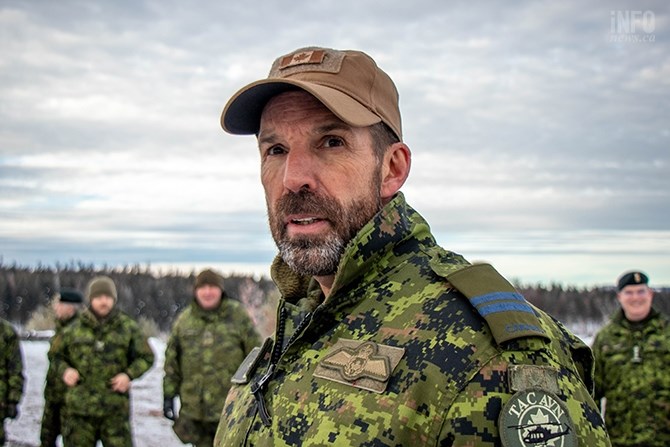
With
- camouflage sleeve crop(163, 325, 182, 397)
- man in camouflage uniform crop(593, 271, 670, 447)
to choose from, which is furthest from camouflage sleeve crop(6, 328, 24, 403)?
man in camouflage uniform crop(593, 271, 670, 447)

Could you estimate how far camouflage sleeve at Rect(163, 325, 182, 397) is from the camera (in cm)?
782

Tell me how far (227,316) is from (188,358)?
2.10 ft

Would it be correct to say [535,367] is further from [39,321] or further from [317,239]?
[39,321]

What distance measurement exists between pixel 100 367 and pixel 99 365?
3 cm

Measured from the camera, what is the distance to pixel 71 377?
782 cm

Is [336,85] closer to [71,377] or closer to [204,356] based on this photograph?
[204,356]

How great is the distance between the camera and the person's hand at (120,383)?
785cm

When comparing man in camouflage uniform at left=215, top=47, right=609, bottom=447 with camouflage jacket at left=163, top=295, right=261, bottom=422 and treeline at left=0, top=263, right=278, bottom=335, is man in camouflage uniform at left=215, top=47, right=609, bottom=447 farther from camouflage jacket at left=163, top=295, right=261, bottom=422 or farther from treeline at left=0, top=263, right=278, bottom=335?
treeline at left=0, top=263, right=278, bottom=335

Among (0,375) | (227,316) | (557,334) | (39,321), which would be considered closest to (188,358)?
(227,316)

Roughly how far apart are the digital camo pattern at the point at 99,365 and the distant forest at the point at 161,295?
30.8 meters

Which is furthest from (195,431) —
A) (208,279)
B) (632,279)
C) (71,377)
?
(632,279)

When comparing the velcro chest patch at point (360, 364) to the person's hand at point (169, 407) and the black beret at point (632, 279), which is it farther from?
the person's hand at point (169, 407)

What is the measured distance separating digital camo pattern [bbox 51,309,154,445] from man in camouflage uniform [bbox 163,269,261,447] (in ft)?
1.66

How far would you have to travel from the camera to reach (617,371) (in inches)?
268
